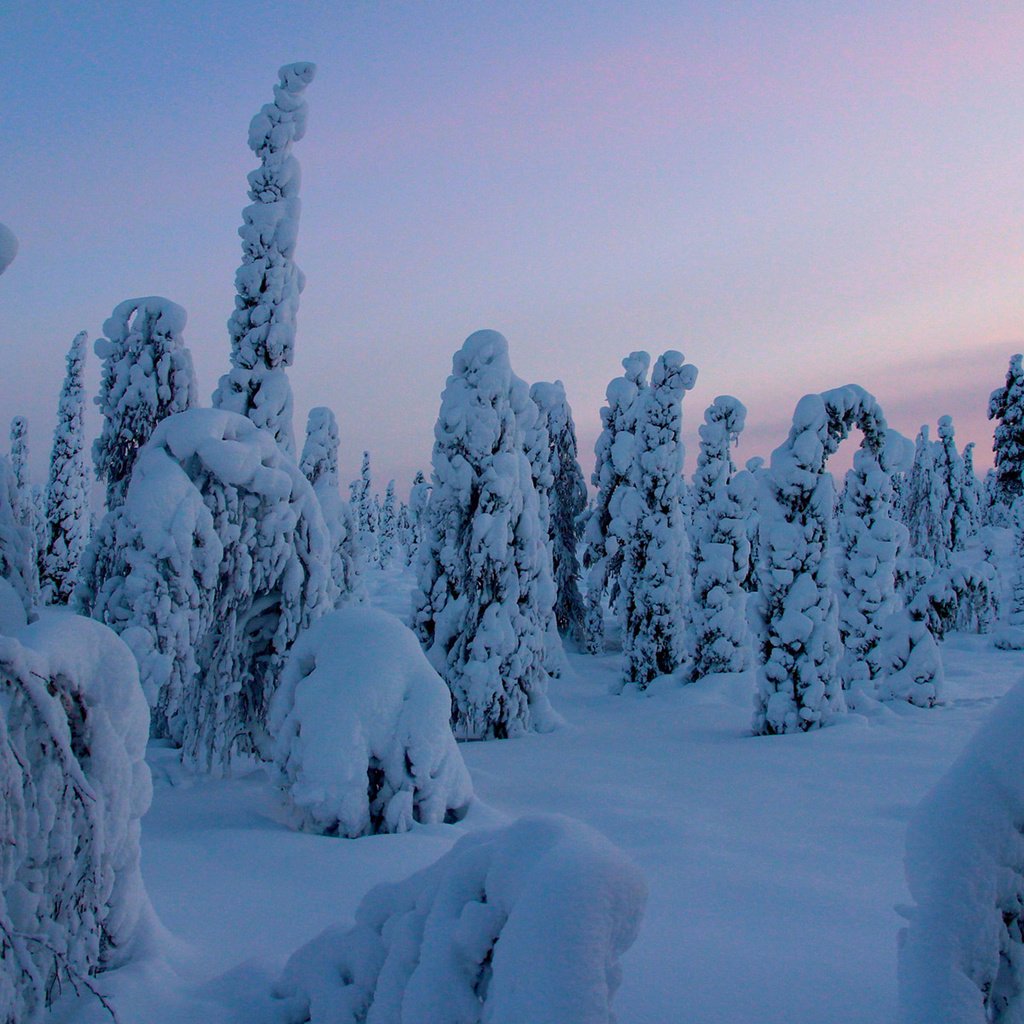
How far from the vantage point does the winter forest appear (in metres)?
2.17

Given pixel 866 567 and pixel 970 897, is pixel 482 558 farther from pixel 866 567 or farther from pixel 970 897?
pixel 970 897

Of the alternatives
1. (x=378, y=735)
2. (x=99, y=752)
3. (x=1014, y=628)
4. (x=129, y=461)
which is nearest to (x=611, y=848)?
(x=99, y=752)

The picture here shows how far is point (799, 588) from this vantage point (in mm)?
11312

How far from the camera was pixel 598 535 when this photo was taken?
20.9 meters

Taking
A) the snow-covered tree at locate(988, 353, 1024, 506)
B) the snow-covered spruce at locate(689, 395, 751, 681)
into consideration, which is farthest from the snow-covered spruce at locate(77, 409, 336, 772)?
the snow-covered tree at locate(988, 353, 1024, 506)

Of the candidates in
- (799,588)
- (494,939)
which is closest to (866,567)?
(799,588)

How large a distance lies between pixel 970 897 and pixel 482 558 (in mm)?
10665

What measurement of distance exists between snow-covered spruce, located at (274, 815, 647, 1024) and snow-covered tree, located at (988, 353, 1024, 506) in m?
33.7

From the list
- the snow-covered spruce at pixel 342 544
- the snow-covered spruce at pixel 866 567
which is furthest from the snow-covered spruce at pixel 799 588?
the snow-covered spruce at pixel 342 544

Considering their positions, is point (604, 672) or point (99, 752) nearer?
point (99, 752)

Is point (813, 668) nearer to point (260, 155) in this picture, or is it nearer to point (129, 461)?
point (129, 461)

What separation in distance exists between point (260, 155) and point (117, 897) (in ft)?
42.5

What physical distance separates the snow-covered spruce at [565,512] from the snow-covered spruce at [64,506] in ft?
56.3

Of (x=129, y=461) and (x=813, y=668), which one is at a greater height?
(x=129, y=461)
